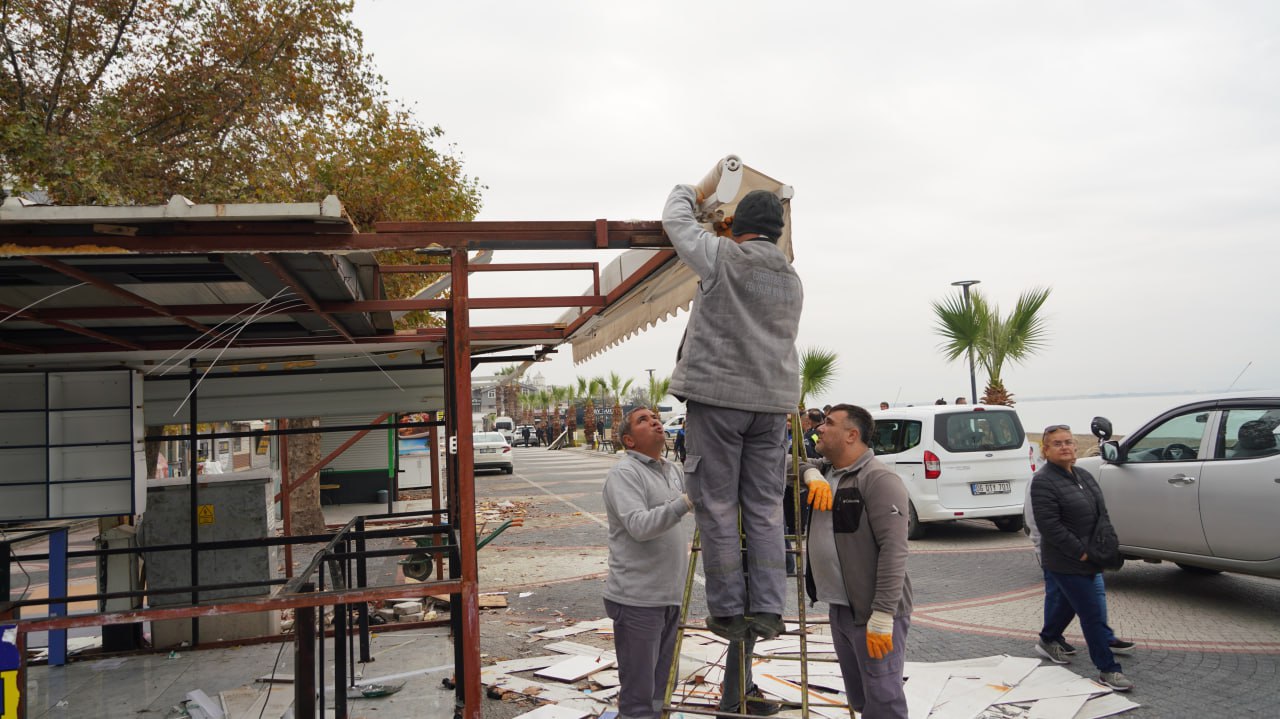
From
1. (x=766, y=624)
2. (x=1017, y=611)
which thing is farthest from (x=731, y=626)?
(x=1017, y=611)

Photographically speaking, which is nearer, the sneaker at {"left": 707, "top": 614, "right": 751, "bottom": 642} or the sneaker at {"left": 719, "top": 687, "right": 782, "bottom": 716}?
the sneaker at {"left": 707, "top": 614, "right": 751, "bottom": 642}

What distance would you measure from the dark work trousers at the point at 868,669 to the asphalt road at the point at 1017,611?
2.32 m

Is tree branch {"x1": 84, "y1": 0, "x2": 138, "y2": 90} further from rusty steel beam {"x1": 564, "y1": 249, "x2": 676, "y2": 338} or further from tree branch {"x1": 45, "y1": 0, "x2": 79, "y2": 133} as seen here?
rusty steel beam {"x1": 564, "y1": 249, "x2": 676, "y2": 338}

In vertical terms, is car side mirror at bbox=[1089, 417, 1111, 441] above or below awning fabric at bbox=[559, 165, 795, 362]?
below

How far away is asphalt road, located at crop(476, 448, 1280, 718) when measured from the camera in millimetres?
5227

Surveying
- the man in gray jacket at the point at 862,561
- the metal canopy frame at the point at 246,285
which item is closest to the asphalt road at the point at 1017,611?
the metal canopy frame at the point at 246,285

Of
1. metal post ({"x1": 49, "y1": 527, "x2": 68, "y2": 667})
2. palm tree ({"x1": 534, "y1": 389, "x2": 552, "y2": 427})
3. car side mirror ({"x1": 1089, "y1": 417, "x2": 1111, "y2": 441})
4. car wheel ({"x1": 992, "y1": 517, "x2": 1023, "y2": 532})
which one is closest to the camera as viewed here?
metal post ({"x1": 49, "y1": 527, "x2": 68, "y2": 667})

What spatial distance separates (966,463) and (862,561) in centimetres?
816

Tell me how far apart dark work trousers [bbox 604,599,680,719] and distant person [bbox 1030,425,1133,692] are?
3.17m

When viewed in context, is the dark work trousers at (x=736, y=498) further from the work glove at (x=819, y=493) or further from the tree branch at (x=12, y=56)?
the tree branch at (x=12, y=56)

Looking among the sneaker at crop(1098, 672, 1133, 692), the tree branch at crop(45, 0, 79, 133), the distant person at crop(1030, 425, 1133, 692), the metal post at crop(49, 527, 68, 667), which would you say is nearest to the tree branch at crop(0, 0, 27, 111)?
the tree branch at crop(45, 0, 79, 133)

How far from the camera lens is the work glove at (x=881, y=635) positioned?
11.1 feet

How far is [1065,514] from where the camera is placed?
5.47 metres

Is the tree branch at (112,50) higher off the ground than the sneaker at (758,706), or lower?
higher
